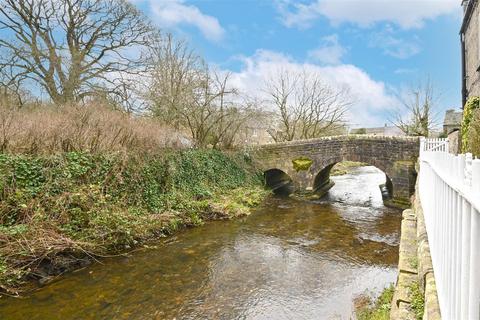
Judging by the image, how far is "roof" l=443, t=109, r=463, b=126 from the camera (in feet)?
67.9

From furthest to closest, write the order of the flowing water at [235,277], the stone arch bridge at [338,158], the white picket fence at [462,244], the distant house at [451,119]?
the distant house at [451,119]
the stone arch bridge at [338,158]
the flowing water at [235,277]
the white picket fence at [462,244]

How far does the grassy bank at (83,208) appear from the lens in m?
5.96

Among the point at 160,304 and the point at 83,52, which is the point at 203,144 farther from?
the point at 160,304

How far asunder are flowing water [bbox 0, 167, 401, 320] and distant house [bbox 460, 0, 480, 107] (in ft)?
22.9

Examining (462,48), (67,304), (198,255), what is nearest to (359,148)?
(462,48)

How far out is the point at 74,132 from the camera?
8.15 meters

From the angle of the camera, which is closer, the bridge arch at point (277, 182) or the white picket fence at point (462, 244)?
the white picket fence at point (462, 244)

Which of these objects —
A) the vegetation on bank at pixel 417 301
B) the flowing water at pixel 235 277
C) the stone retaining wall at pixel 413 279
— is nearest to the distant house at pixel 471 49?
the flowing water at pixel 235 277

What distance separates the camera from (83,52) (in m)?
14.6

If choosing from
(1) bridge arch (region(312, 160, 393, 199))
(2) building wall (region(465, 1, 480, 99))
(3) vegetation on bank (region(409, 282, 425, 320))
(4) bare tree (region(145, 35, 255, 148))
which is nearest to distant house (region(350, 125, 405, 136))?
(1) bridge arch (region(312, 160, 393, 199))

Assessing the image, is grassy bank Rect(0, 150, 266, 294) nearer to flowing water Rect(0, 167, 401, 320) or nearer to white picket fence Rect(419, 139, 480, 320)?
flowing water Rect(0, 167, 401, 320)

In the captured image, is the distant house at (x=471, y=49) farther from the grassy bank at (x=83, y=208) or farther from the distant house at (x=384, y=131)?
the grassy bank at (x=83, y=208)

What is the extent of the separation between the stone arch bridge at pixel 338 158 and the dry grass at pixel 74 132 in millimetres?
6764

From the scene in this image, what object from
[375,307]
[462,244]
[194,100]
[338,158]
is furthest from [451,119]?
[462,244]
